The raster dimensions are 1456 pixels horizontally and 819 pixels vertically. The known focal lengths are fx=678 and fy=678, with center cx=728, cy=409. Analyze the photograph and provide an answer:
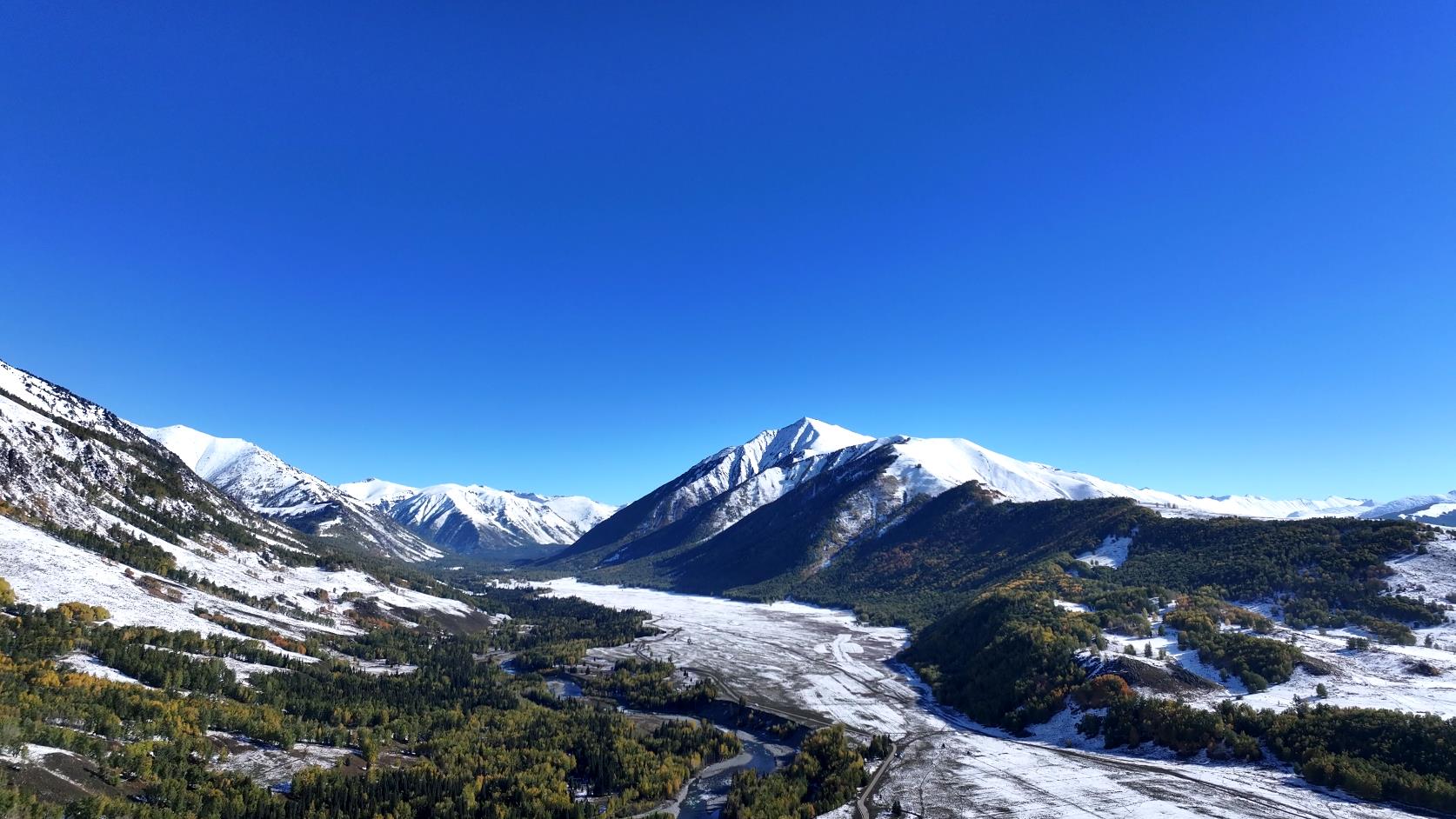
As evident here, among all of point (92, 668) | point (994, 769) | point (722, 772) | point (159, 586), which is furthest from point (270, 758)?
point (159, 586)

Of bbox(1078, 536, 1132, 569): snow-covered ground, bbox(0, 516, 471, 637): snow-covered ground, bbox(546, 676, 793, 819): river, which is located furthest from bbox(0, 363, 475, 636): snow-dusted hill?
bbox(1078, 536, 1132, 569): snow-covered ground

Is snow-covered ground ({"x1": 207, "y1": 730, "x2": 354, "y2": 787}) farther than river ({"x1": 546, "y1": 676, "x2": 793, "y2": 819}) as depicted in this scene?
No

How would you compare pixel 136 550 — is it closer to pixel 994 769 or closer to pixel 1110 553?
pixel 994 769

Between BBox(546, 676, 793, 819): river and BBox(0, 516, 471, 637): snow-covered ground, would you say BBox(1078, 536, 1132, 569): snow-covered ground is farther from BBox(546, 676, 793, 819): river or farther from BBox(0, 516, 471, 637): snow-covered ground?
BBox(0, 516, 471, 637): snow-covered ground

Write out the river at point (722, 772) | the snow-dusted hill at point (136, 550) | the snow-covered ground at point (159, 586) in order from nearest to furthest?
the river at point (722, 772) → the snow-covered ground at point (159, 586) → the snow-dusted hill at point (136, 550)

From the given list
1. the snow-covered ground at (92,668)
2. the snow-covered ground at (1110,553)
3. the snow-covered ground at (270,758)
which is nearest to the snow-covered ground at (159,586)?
the snow-covered ground at (92,668)

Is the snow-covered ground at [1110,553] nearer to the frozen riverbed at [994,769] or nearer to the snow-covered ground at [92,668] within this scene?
the frozen riverbed at [994,769]

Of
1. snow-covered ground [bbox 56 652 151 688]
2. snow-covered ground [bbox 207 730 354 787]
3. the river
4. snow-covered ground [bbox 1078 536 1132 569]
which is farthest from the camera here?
snow-covered ground [bbox 1078 536 1132 569]

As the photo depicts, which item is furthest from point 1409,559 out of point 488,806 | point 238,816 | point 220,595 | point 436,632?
point 220,595
